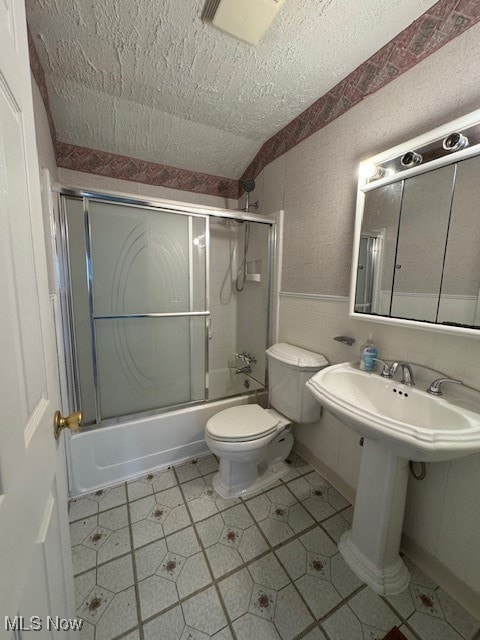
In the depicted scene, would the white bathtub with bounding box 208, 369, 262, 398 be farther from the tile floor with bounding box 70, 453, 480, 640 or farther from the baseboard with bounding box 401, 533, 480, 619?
the baseboard with bounding box 401, 533, 480, 619

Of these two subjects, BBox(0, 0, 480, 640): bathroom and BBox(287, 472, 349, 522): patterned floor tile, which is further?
BBox(287, 472, 349, 522): patterned floor tile

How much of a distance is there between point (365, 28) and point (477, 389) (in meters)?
1.59

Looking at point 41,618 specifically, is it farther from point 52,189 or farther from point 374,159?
point 374,159

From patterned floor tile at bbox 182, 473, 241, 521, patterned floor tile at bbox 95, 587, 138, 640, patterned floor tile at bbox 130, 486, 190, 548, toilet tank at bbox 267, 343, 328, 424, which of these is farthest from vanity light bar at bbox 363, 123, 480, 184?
patterned floor tile at bbox 95, 587, 138, 640

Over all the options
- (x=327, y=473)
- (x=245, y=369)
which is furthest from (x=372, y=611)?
(x=245, y=369)

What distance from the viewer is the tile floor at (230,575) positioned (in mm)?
974

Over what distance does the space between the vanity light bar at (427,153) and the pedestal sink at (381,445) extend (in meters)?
0.95

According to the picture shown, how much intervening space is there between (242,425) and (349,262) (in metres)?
1.15

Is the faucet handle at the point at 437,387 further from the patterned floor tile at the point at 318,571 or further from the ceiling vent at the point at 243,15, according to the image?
the ceiling vent at the point at 243,15

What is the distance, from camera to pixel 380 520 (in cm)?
110

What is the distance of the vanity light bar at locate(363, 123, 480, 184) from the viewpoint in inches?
37.0

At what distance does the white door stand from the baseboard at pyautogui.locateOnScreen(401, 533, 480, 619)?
1.42m

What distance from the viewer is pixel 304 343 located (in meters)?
1.79

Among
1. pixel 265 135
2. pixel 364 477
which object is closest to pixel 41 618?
pixel 364 477
